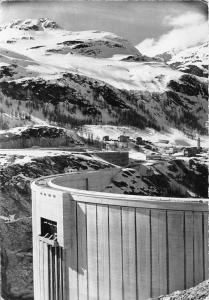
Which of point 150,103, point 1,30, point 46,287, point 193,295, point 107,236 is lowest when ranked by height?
point 46,287

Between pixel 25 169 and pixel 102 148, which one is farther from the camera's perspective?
pixel 102 148

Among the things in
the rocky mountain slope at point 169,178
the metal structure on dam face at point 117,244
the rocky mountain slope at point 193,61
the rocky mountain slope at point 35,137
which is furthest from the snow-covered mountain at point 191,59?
the metal structure on dam face at point 117,244

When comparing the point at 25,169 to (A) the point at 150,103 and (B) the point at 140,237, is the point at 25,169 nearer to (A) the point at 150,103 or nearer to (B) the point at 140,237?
(B) the point at 140,237

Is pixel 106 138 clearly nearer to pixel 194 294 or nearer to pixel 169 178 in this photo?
pixel 169 178

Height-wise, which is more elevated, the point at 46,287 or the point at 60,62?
the point at 60,62

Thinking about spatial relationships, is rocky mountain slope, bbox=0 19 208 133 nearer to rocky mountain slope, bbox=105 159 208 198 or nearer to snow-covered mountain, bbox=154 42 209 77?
snow-covered mountain, bbox=154 42 209 77

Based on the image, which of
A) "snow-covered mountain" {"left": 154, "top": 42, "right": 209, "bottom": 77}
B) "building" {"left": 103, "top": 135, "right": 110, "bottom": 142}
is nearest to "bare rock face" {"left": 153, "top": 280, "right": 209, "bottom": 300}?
"building" {"left": 103, "top": 135, "right": 110, "bottom": 142}

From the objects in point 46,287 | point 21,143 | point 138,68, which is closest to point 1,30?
point 138,68
